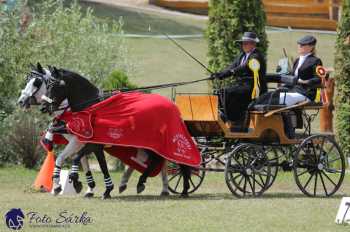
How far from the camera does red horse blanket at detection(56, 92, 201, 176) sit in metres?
12.5

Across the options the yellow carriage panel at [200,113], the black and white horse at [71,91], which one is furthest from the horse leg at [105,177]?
the yellow carriage panel at [200,113]

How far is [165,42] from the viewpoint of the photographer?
104ft

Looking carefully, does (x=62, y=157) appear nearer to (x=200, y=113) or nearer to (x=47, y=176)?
(x=47, y=176)

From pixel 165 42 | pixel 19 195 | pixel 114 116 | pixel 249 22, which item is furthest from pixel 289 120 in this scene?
pixel 165 42

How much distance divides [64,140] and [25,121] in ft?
13.0

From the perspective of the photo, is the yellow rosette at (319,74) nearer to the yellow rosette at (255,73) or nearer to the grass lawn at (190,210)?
the yellow rosette at (255,73)

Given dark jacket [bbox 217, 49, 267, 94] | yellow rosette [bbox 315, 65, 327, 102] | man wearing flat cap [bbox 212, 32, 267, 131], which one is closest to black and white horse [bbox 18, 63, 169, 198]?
man wearing flat cap [bbox 212, 32, 267, 131]

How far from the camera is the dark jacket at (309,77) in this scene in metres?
13.5

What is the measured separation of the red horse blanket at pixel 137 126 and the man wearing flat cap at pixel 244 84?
82cm

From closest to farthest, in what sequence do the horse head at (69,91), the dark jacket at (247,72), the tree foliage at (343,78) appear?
the horse head at (69,91) → the dark jacket at (247,72) → the tree foliage at (343,78)

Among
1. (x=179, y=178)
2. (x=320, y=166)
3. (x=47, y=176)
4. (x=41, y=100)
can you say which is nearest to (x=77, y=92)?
(x=41, y=100)

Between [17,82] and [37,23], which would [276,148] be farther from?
[37,23]

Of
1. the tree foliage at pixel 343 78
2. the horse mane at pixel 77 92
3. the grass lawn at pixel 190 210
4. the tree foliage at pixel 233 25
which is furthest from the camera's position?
the tree foliage at pixel 343 78

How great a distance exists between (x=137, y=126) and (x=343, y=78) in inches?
299
